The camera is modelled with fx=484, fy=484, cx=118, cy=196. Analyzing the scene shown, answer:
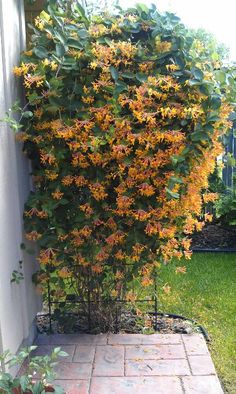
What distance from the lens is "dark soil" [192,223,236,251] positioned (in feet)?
19.2

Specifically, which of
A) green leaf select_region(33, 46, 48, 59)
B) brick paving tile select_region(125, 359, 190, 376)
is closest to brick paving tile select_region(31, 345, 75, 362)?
brick paving tile select_region(125, 359, 190, 376)

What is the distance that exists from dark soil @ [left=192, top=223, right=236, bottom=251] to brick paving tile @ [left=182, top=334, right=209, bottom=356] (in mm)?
2460

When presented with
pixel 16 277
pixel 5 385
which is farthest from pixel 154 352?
pixel 5 385

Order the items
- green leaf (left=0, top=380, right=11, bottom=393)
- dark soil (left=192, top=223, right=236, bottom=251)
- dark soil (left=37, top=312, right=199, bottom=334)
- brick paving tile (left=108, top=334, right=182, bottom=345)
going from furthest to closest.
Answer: dark soil (left=192, top=223, right=236, bottom=251) → dark soil (left=37, top=312, right=199, bottom=334) → brick paving tile (left=108, top=334, right=182, bottom=345) → green leaf (left=0, top=380, right=11, bottom=393)

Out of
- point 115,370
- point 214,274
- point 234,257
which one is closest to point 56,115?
point 115,370

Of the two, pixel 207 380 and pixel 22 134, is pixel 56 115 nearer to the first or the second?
pixel 22 134

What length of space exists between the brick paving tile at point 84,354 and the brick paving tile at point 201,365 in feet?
2.06

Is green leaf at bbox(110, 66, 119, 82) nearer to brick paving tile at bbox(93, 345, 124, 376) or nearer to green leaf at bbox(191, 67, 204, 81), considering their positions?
green leaf at bbox(191, 67, 204, 81)

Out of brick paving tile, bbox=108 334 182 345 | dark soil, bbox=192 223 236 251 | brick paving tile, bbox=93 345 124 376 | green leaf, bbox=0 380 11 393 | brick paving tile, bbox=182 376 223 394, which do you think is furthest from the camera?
dark soil, bbox=192 223 236 251

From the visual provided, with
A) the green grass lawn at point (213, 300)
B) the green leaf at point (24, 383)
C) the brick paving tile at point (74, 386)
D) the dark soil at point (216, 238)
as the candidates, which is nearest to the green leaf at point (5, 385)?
the green leaf at point (24, 383)

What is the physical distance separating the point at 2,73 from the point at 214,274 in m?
3.05

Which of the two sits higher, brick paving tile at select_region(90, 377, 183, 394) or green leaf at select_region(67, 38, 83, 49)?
green leaf at select_region(67, 38, 83, 49)

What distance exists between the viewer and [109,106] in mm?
2748

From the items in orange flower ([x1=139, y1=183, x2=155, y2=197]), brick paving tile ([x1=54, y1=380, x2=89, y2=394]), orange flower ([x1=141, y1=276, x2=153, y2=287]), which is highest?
orange flower ([x1=139, y1=183, x2=155, y2=197])
